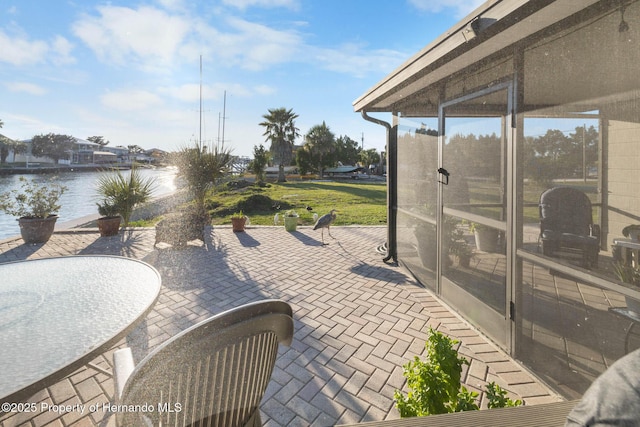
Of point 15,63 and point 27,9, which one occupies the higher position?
point 15,63

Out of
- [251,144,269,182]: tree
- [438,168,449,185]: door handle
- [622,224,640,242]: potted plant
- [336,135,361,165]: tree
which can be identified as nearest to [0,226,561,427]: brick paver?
[622,224,640,242]: potted plant

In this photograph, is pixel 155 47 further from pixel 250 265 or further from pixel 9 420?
pixel 9 420

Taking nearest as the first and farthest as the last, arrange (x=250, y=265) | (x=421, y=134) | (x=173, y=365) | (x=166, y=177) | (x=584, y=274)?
(x=173, y=365) < (x=584, y=274) < (x=421, y=134) < (x=250, y=265) < (x=166, y=177)

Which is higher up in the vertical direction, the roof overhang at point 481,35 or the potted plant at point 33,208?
the roof overhang at point 481,35

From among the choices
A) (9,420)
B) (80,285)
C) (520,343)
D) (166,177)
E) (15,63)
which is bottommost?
(9,420)

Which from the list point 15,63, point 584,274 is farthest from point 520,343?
point 15,63

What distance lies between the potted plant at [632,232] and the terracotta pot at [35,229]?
869 cm

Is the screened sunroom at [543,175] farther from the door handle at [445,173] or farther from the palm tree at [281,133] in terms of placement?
the palm tree at [281,133]

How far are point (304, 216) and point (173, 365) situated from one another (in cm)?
914

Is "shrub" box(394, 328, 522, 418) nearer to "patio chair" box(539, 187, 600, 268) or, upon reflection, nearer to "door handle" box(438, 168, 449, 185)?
"patio chair" box(539, 187, 600, 268)

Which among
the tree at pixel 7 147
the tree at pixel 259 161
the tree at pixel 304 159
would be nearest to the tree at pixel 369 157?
the tree at pixel 304 159

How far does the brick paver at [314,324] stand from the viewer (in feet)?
6.36

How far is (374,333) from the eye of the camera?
279cm

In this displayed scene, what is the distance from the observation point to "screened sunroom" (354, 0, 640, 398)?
1533 millimetres
